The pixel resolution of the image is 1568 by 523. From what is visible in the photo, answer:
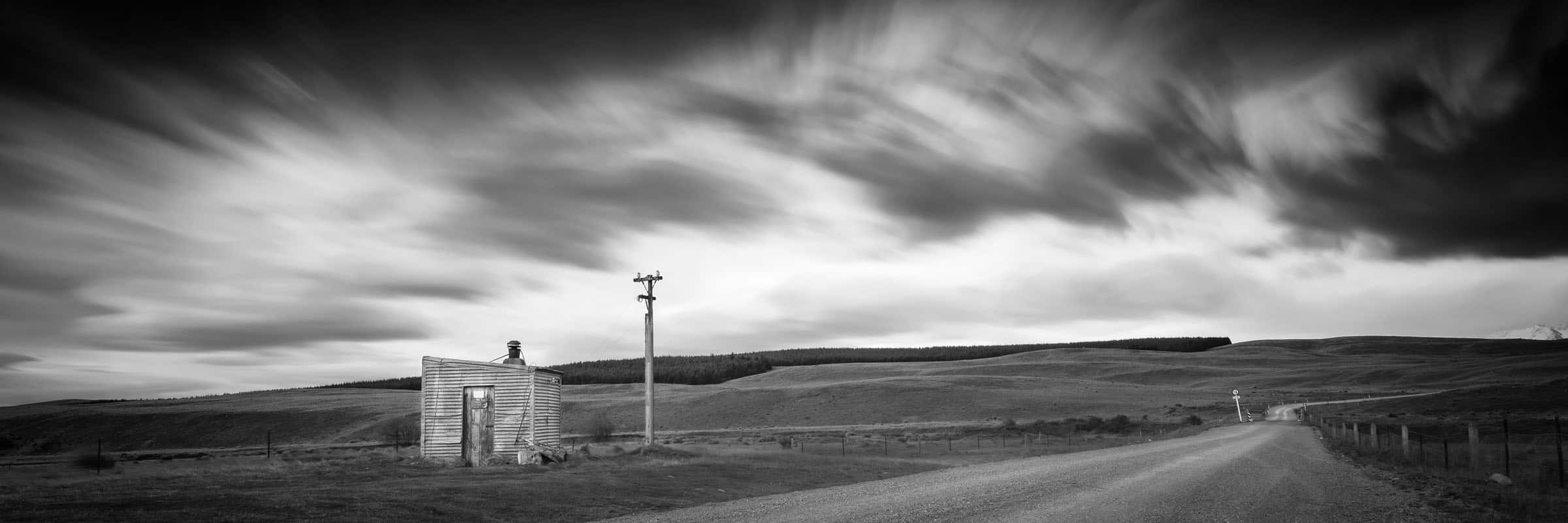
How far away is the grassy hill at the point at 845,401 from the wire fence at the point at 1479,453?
3712 centimetres

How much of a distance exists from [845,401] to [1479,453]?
7112cm

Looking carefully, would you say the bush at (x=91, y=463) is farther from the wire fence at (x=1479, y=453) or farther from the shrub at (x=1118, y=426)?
the shrub at (x=1118, y=426)

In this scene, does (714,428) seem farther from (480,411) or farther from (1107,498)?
(1107,498)

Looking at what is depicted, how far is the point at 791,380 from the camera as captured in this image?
12862 cm

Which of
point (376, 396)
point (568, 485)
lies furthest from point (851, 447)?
point (376, 396)

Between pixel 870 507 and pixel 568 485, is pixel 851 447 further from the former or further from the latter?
pixel 870 507

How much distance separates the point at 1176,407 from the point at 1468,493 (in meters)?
73.0

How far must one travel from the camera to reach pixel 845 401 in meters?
92.5

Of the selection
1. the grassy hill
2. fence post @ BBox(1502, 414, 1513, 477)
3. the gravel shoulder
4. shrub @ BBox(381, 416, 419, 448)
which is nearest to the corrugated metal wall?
the gravel shoulder

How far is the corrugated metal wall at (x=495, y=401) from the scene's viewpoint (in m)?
31.4

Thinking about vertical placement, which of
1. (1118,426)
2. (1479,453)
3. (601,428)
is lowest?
(1118,426)

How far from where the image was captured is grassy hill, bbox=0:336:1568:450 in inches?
3113

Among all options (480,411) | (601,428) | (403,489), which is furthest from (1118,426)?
(403,489)

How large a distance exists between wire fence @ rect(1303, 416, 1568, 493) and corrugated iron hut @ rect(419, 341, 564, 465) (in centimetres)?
2585
